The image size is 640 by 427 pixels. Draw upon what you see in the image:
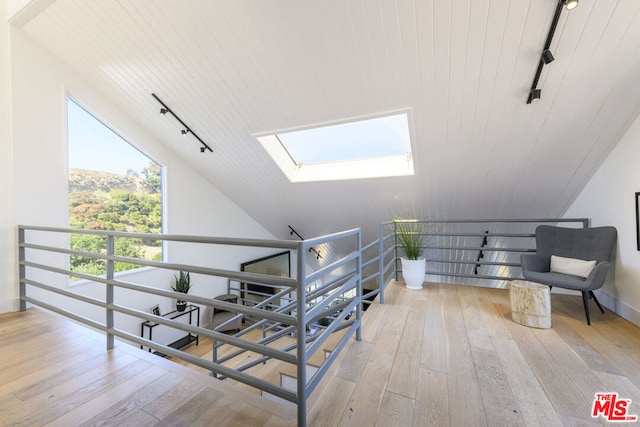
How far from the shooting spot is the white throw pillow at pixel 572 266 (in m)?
2.45

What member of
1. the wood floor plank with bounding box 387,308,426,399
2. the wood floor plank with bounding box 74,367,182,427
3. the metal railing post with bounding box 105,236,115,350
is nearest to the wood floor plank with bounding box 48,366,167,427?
the wood floor plank with bounding box 74,367,182,427

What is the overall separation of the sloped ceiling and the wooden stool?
1.49 m

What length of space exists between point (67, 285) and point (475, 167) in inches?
194

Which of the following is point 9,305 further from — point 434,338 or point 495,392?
point 495,392

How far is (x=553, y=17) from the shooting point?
1.71 meters

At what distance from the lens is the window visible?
10.3ft

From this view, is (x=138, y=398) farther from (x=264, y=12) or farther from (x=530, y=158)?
(x=530, y=158)

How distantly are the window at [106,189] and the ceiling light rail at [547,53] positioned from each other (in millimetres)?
4631

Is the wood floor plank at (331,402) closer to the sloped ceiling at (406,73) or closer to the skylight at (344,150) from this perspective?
the sloped ceiling at (406,73)

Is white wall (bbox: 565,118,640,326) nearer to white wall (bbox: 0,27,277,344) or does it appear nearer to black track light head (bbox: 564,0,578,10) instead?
black track light head (bbox: 564,0,578,10)

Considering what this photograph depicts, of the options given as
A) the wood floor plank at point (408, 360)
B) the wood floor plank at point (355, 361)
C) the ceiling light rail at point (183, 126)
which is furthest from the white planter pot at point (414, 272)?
the ceiling light rail at point (183, 126)

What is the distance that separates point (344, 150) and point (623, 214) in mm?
2957

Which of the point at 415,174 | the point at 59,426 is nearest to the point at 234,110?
the point at 415,174

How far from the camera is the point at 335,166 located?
13.5ft
